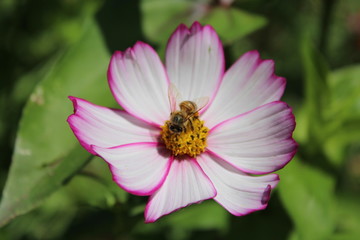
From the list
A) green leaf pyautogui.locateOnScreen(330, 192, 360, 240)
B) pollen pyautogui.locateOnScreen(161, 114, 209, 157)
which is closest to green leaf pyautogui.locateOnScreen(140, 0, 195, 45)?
pollen pyautogui.locateOnScreen(161, 114, 209, 157)

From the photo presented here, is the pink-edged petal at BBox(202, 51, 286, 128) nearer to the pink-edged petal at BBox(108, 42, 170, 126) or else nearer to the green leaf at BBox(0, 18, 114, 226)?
the pink-edged petal at BBox(108, 42, 170, 126)

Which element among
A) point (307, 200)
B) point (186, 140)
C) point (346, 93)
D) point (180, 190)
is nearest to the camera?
point (180, 190)

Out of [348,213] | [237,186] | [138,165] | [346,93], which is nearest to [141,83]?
[138,165]

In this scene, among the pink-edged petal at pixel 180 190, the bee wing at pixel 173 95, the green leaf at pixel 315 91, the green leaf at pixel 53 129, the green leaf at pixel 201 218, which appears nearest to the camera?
the pink-edged petal at pixel 180 190

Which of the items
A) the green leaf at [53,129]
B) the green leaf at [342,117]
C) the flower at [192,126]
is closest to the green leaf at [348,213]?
the green leaf at [342,117]

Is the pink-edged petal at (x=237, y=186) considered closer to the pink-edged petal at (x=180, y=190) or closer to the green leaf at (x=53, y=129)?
the pink-edged petal at (x=180, y=190)

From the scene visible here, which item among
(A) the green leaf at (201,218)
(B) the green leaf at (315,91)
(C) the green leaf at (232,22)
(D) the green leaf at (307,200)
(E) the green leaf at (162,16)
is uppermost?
(E) the green leaf at (162,16)

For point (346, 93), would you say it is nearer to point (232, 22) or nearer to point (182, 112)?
point (232, 22)

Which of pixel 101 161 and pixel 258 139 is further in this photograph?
pixel 101 161
